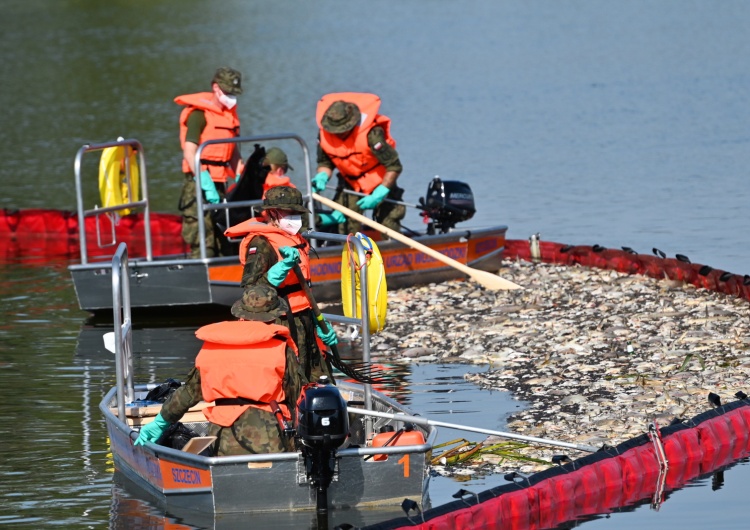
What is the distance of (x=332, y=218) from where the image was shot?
742 inches

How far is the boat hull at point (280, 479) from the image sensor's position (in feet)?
33.7

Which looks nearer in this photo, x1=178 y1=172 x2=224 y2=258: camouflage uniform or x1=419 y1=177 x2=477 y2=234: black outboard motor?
x1=178 y1=172 x2=224 y2=258: camouflage uniform

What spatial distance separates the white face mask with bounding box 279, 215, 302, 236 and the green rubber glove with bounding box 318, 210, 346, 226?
6723 mm

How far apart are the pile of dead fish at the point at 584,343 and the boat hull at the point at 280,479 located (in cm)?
185

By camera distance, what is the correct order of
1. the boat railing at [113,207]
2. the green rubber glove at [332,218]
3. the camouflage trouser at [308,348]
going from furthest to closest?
1. the green rubber glove at [332,218]
2. the boat railing at [113,207]
3. the camouflage trouser at [308,348]

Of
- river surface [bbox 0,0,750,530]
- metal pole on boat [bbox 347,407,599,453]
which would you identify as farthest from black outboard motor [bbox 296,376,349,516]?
metal pole on boat [bbox 347,407,599,453]

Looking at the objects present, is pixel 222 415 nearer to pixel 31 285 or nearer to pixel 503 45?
pixel 31 285

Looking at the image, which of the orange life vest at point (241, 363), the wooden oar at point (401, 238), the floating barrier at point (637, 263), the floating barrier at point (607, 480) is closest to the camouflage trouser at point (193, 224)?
the wooden oar at point (401, 238)

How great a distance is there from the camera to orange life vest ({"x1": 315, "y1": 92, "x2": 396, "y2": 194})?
18.4 meters

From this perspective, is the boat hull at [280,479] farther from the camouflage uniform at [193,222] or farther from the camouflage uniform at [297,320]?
the camouflage uniform at [193,222]

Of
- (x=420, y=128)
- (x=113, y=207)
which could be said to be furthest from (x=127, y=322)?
(x=420, y=128)

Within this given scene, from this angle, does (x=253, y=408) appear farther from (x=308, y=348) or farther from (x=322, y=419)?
(x=308, y=348)

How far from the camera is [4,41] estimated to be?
67.2m

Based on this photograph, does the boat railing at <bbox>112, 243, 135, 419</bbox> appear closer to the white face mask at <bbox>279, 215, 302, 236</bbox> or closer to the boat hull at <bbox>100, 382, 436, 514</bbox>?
the boat hull at <bbox>100, 382, 436, 514</bbox>
